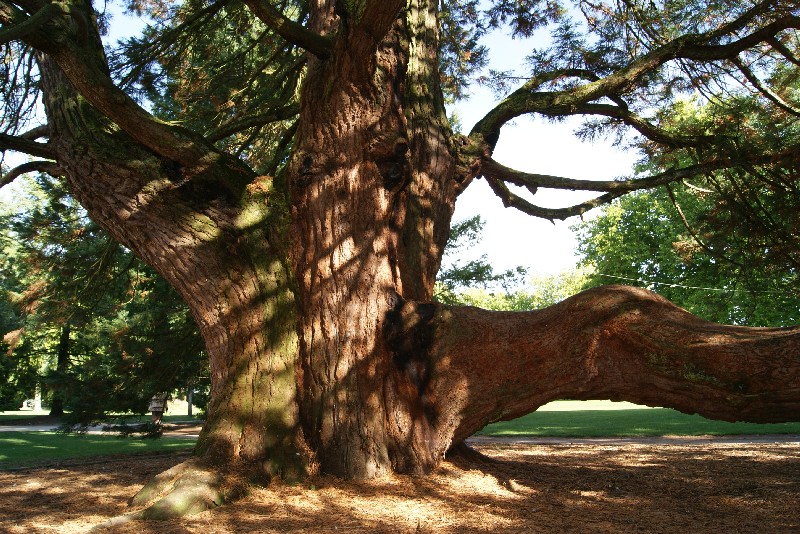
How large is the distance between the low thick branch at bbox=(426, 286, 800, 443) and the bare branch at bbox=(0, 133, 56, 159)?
395 centimetres

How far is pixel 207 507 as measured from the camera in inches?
186

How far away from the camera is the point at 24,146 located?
5.84m

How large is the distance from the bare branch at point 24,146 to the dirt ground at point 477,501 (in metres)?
3.13

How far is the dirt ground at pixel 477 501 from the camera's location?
14.3ft

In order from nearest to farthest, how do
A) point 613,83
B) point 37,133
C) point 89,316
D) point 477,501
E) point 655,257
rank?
point 477,501, point 37,133, point 613,83, point 89,316, point 655,257

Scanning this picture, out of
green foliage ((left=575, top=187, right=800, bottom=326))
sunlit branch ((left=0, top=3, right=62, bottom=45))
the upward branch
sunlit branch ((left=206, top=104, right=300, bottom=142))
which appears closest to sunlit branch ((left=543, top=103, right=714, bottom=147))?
sunlit branch ((left=206, top=104, right=300, bottom=142))

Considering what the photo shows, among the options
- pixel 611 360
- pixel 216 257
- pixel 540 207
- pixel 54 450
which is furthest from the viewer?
pixel 54 450

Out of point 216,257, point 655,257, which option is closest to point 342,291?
point 216,257

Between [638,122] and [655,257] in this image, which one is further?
[655,257]

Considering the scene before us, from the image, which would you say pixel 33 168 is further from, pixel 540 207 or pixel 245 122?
pixel 540 207

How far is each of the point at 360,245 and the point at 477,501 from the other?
97.8 inches

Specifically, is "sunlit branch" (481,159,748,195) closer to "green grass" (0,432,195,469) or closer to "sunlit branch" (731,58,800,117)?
"sunlit branch" (731,58,800,117)

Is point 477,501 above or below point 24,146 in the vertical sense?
below

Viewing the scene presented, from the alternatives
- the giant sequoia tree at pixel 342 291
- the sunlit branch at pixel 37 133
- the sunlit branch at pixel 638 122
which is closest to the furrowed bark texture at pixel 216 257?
the giant sequoia tree at pixel 342 291
